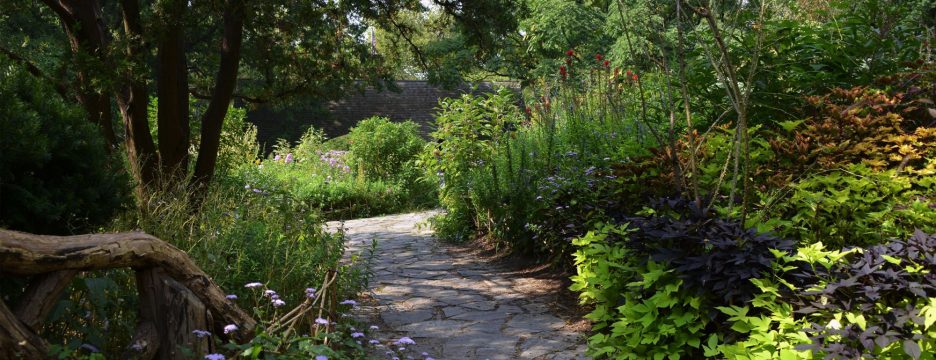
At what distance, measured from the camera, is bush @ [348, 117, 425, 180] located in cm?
1534

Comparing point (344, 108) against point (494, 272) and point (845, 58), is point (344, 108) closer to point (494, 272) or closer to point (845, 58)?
point (494, 272)

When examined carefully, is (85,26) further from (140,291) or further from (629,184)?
(629,184)

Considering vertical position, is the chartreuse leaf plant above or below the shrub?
below

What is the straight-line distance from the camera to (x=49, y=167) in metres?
3.43

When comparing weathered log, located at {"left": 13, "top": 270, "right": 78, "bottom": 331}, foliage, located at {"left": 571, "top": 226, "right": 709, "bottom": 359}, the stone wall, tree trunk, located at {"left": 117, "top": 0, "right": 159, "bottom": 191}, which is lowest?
foliage, located at {"left": 571, "top": 226, "right": 709, "bottom": 359}

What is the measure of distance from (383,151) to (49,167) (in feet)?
39.8

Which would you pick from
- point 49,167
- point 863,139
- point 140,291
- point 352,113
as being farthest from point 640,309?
point 352,113

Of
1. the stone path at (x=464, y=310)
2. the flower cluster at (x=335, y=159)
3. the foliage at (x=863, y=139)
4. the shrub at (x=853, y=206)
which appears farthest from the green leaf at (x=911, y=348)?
the flower cluster at (x=335, y=159)

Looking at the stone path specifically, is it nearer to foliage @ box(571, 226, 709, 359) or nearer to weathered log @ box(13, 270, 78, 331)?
foliage @ box(571, 226, 709, 359)

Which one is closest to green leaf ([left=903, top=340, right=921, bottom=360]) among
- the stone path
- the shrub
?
the shrub

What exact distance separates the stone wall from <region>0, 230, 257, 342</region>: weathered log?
22207 mm

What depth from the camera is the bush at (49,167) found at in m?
3.16

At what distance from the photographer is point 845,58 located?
18.1 ft

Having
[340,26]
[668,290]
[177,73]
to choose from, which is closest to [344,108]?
[340,26]
